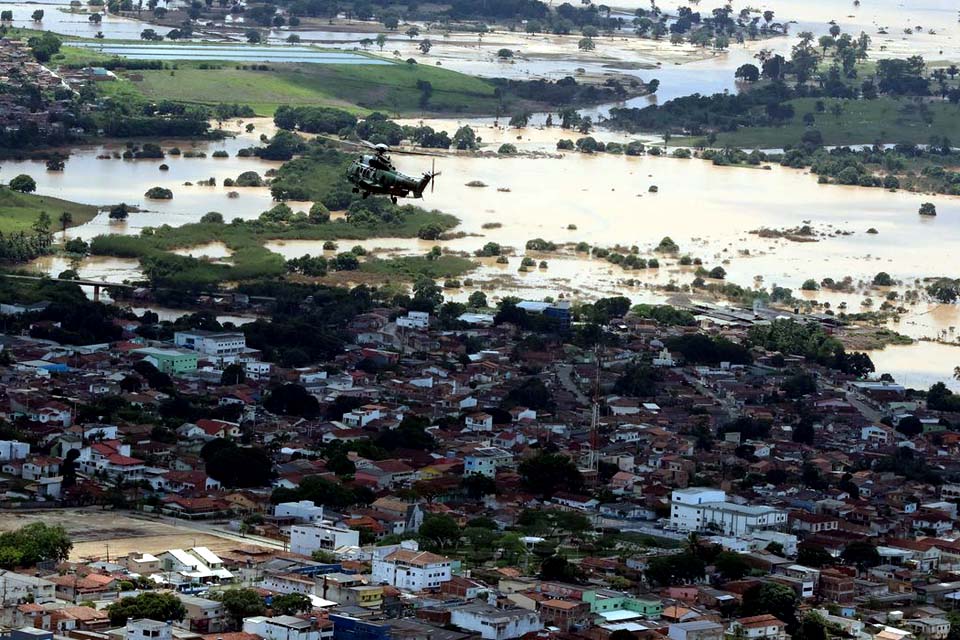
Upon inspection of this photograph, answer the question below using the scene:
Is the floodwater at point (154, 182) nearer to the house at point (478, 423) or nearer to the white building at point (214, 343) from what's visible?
the white building at point (214, 343)

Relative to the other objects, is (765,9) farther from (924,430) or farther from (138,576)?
(138,576)

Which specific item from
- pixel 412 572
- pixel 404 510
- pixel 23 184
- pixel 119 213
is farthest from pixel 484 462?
pixel 23 184

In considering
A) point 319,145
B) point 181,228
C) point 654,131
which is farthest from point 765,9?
point 181,228

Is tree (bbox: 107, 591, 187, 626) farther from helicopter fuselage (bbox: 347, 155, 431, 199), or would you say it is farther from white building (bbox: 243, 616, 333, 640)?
helicopter fuselage (bbox: 347, 155, 431, 199)

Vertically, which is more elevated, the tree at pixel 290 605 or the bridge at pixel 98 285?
the tree at pixel 290 605

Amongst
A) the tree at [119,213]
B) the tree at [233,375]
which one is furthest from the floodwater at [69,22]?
the tree at [233,375]

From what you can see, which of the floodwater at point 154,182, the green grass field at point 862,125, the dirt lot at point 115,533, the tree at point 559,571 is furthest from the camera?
the green grass field at point 862,125
